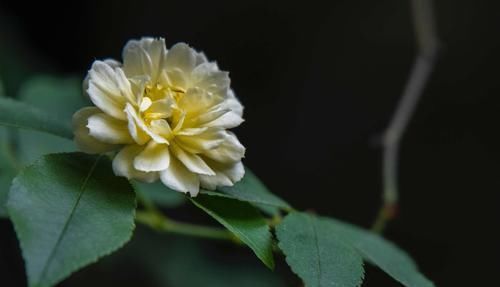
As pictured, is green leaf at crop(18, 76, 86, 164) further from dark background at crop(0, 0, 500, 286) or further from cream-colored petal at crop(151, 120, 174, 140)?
dark background at crop(0, 0, 500, 286)

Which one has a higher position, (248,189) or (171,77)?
(171,77)

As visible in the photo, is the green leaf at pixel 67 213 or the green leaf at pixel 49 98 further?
the green leaf at pixel 49 98

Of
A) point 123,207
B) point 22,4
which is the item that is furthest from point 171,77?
point 22,4

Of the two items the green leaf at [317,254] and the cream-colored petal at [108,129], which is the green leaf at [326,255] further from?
the cream-colored petal at [108,129]

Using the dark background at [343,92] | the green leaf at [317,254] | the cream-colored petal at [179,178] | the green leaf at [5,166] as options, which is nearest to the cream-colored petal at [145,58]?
the cream-colored petal at [179,178]

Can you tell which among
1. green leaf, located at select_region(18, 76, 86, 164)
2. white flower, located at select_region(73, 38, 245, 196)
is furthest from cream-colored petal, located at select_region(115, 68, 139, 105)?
green leaf, located at select_region(18, 76, 86, 164)

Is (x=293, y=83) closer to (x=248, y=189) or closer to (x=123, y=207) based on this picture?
(x=248, y=189)
